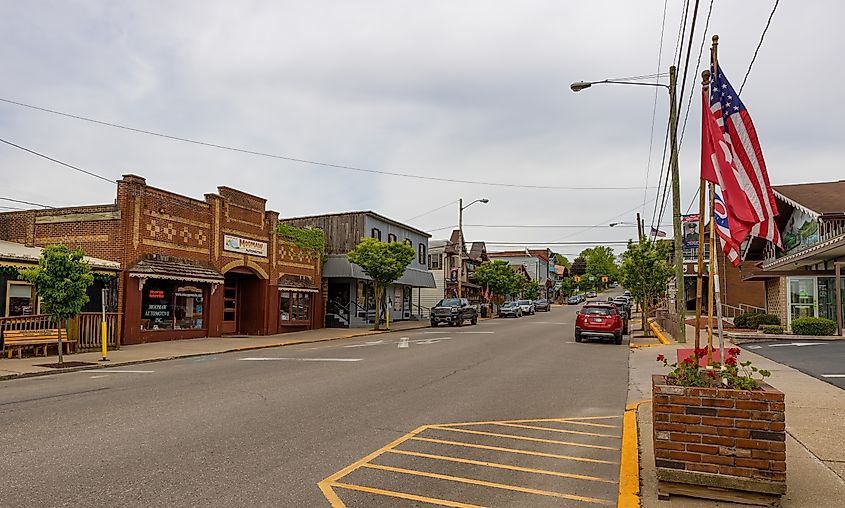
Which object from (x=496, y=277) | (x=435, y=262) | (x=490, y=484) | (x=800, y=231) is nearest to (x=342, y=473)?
(x=490, y=484)

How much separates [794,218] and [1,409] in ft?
104

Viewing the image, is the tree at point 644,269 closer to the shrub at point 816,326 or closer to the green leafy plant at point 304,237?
the shrub at point 816,326

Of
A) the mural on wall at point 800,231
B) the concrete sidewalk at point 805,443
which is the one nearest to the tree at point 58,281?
the concrete sidewalk at point 805,443

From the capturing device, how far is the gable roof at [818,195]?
26.0 m

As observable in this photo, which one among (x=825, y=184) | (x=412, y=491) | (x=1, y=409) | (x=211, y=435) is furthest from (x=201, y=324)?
(x=825, y=184)

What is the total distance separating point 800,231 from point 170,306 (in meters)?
27.2

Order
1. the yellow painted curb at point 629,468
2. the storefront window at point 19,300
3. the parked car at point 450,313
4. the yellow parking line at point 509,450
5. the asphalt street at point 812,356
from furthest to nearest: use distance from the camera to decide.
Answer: the parked car at point 450,313, the storefront window at point 19,300, the asphalt street at point 812,356, the yellow parking line at point 509,450, the yellow painted curb at point 629,468

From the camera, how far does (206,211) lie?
83.1ft

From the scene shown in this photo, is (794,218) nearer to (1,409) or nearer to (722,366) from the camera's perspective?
(722,366)

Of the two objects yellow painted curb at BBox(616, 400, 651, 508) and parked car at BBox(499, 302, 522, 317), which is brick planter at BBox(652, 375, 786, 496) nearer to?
yellow painted curb at BBox(616, 400, 651, 508)

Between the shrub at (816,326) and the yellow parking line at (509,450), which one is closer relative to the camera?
the yellow parking line at (509,450)

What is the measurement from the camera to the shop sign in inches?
1045

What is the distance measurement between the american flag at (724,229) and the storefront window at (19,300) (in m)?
19.2

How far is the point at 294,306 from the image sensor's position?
104ft
